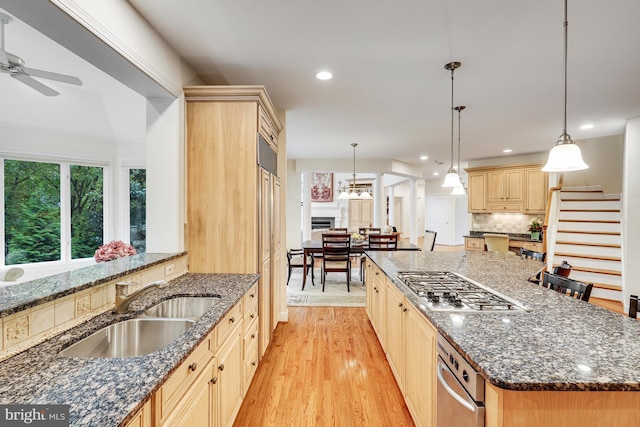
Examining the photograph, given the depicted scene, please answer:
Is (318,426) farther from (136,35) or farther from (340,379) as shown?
(136,35)

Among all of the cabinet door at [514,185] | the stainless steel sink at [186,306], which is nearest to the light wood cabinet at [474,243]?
the cabinet door at [514,185]

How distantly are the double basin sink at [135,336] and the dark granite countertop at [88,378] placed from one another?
56mm

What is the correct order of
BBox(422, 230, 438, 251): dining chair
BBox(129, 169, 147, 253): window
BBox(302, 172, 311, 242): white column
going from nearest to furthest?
BBox(129, 169, 147, 253): window < BBox(422, 230, 438, 251): dining chair < BBox(302, 172, 311, 242): white column

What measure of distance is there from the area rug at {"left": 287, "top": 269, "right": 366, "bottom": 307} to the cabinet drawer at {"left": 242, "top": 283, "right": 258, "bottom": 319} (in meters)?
2.02

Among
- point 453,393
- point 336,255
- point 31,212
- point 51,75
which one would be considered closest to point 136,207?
point 31,212

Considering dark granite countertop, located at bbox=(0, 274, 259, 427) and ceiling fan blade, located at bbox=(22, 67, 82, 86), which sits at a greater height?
ceiling fan blade, located at bbox=(22, 67, 82, 86)

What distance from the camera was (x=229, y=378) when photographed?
66.0 inches

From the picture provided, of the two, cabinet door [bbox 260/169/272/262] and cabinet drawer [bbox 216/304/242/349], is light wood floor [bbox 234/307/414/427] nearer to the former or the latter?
cabinet drawer [bbox 216/304/242/349]

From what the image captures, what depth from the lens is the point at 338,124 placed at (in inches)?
167

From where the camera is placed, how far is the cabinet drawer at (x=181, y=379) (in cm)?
98

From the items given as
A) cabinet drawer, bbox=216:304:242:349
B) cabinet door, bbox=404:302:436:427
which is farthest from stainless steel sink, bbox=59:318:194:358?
cabinet door, bbox=404:302:436:427

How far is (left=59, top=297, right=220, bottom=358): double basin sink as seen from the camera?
4.32 feet

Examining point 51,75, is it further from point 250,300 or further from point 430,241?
point 430,241

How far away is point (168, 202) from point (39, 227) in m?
3.75
